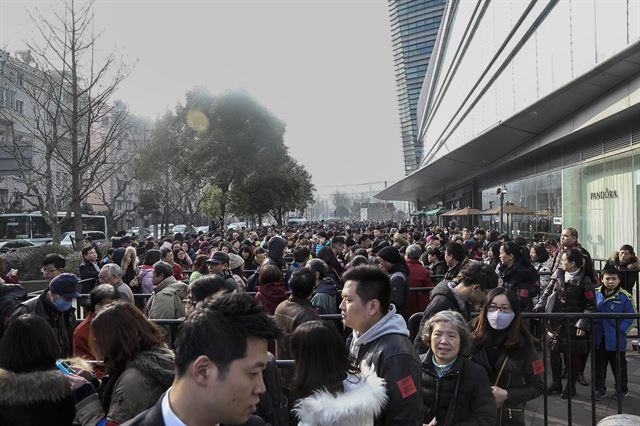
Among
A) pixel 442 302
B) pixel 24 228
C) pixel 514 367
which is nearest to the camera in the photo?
pixel 514 367

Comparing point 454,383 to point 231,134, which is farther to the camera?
point 231,134

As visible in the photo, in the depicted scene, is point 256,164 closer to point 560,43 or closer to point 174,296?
point 560,43

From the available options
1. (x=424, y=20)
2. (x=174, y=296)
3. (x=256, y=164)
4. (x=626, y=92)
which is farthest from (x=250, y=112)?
(x=424, y=20)

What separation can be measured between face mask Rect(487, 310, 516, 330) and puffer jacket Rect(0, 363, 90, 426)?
9.14 feet

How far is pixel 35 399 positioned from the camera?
9.37 feet

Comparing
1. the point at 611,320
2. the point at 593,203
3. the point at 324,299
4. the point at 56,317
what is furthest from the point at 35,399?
the point at 593,203

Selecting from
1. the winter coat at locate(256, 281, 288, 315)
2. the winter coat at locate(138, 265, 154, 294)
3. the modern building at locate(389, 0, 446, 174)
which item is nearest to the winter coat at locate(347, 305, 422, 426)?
the winter coat at locate(256, 281, 288, 315)

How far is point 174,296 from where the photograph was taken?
5.75 metres

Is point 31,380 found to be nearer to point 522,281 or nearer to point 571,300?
point 571,300

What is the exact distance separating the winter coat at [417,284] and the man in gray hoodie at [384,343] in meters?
4.36

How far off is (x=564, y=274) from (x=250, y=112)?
35.2m

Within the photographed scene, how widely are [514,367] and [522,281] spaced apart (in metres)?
3.73

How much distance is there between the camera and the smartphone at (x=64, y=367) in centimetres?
308

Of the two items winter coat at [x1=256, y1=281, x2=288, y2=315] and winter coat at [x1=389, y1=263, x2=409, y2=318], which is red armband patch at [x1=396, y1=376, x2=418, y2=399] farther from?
winter coat at [x1=389, y1=263, x2=409, y2=318]
